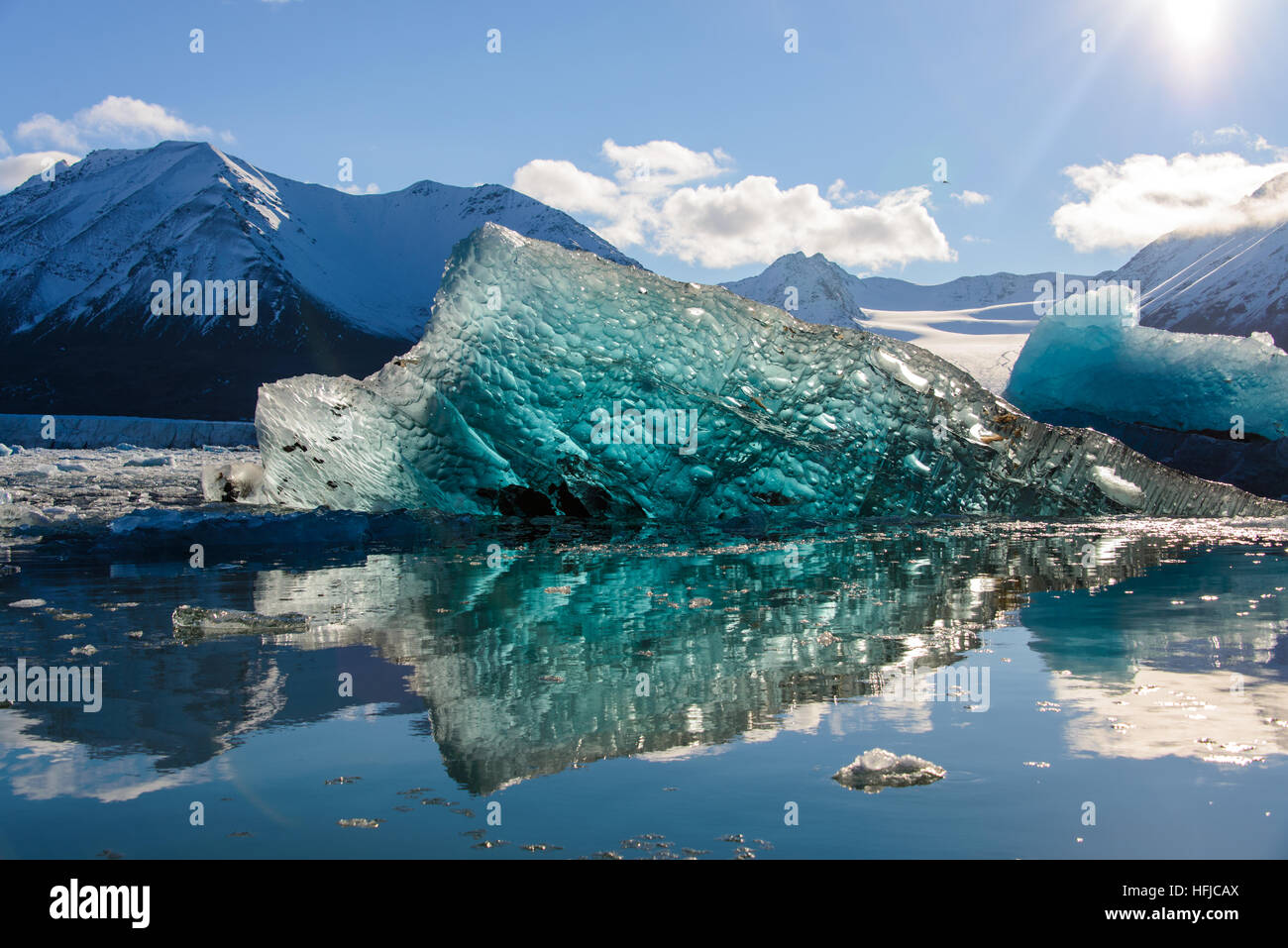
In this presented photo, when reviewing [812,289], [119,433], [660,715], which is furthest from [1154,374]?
[812,289]

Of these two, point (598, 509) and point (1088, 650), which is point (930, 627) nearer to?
point (1088, 650)

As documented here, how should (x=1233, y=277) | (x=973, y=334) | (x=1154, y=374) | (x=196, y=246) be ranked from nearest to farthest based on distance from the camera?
(x=1154, y=374), (x=973, y=334), (x=1233, y=277), (x=196, y=246)

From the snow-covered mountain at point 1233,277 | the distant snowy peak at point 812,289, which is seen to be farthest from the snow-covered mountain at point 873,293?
the snow-covered mountain at point 1233,277

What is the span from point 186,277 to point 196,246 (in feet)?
21.9

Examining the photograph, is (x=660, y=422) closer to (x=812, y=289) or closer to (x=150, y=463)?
(x=150, y=463)

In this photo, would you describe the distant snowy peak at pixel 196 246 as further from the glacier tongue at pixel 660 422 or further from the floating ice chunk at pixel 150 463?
the glacier tongue at pixel 660 422

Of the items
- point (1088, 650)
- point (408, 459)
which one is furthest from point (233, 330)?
point (1088, 650)

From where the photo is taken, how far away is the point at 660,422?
873 centimetres

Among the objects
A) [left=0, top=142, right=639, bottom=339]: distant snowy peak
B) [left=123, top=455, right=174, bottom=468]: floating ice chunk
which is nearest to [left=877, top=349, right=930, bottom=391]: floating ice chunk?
[left=123, top=455, right=174, bottom=468]: floating ice chunk

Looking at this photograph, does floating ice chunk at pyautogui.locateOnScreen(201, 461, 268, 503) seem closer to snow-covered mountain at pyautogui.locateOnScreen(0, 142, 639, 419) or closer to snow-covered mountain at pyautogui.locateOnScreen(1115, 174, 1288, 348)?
snow-covered mountain at pyautogui.locateOnScreen(0, 142, 639, 419)

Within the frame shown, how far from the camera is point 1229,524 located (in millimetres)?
8688

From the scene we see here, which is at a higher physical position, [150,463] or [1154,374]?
[1154,374]

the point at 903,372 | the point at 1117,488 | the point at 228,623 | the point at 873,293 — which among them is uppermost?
the point at 873,293

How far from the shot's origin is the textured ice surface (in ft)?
38.7
